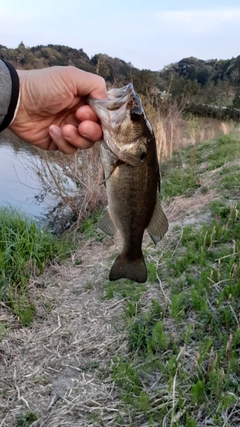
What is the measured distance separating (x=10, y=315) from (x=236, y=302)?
8.02 feet

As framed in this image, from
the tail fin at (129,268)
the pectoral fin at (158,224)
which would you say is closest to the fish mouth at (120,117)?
the pectoral fin at (158,224)

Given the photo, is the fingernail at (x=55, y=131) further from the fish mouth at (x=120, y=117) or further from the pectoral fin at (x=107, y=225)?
the pectoral fin at (x=107, y=225)

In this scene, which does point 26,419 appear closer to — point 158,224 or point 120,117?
point 158,224

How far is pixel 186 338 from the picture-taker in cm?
308

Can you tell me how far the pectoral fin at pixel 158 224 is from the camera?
2168 mm

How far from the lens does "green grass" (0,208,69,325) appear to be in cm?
465

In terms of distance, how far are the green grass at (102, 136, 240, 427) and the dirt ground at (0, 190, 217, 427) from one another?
0.17m

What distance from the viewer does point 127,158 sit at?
6.61ft

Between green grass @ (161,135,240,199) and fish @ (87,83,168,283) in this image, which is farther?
green grass @ (161,135,240,199)

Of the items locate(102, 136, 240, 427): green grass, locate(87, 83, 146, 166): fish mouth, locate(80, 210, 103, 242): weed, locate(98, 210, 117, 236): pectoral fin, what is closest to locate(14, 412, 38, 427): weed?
locate(102, 136, 240, 427): green grass

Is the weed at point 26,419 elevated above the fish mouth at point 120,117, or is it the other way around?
the fish mouth at point 120,117

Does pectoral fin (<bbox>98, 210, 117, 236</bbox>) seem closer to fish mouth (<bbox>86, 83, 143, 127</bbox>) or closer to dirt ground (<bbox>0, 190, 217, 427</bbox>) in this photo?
fish mouth (<bbox>86, 83, 143, 127</bbox>)

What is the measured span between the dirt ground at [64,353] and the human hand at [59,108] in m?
1.86

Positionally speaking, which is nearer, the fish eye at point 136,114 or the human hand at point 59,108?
the fish eye at point 136,114
